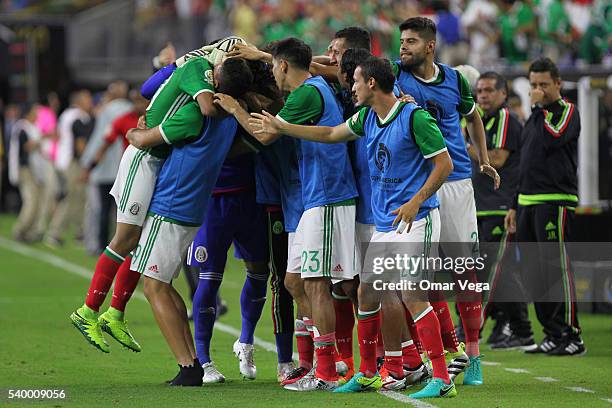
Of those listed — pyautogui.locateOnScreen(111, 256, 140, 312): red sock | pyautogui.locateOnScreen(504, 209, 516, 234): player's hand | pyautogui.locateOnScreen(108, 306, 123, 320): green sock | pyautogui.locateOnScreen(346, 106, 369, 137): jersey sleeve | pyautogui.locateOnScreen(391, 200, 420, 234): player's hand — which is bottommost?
pyautogui.locateOnScreen(108, 306, 123, 320): green sock

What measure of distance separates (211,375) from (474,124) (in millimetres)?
2583

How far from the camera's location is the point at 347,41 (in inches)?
361

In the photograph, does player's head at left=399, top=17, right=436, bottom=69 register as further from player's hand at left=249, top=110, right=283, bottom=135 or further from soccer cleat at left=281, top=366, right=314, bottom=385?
soccer cleat at left=281, top=366, right=314, bottom=385

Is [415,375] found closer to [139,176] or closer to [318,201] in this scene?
[318,201]

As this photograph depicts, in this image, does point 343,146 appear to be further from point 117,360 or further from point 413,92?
point 117,360

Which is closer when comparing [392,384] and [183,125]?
[392,384]

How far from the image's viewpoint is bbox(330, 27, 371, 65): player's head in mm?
9156

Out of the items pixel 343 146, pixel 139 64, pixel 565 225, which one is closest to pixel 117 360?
pixel 343 146

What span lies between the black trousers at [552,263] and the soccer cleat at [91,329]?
147 inches

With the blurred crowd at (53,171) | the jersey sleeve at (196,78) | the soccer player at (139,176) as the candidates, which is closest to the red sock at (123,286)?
the soccer player at (139,176)

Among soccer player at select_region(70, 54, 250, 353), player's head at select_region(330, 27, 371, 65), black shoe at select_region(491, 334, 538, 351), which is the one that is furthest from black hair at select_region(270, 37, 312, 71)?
black shoe at select_region(491, 334, 538, 351)

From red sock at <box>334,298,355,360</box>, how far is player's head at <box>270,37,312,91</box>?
160 centimetres

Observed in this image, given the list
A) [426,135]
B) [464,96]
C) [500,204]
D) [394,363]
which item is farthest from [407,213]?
[500,204]

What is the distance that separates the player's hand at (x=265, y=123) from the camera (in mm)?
8445
